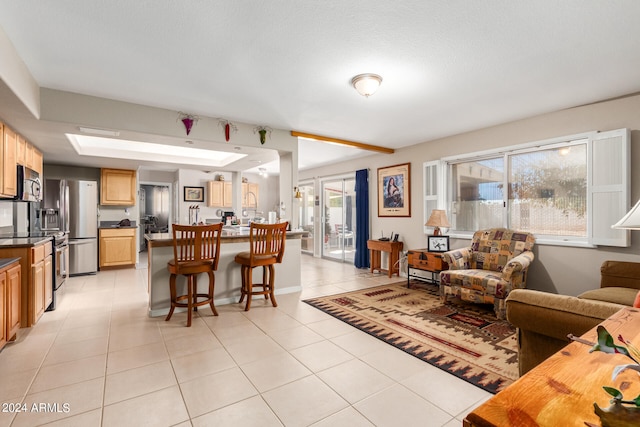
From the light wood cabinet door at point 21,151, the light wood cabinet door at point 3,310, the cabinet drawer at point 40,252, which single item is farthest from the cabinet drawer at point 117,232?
the light wood cabinet door at point 3,310

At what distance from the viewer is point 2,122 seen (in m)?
3.11

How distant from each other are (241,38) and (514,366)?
3.23 metres

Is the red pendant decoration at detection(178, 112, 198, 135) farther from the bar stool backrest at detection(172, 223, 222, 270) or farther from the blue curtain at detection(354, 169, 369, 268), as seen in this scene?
the blue curtain at detection(354, 169, 369, 268)

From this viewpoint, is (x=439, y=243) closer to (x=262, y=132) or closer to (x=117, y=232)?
(x=262, y=132)

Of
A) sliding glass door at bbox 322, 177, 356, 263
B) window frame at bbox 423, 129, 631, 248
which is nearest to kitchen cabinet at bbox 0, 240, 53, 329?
window frame at bbox 423, 129, 631, 248

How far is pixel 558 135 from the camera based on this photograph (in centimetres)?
371

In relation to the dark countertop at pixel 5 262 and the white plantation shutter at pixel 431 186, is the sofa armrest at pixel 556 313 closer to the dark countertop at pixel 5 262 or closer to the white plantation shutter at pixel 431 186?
the white plantation shutter at pixel 431 186

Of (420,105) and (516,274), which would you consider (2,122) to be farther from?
(516,274)

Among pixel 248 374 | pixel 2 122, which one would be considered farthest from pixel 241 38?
pixel 2 122

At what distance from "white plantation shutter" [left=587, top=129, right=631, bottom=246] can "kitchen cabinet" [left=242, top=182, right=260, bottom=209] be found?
756 centimetres

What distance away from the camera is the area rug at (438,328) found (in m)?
2.32

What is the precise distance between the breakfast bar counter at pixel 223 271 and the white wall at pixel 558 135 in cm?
238

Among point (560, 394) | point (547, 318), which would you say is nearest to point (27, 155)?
point (560, 394)

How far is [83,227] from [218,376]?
5.24 metres
